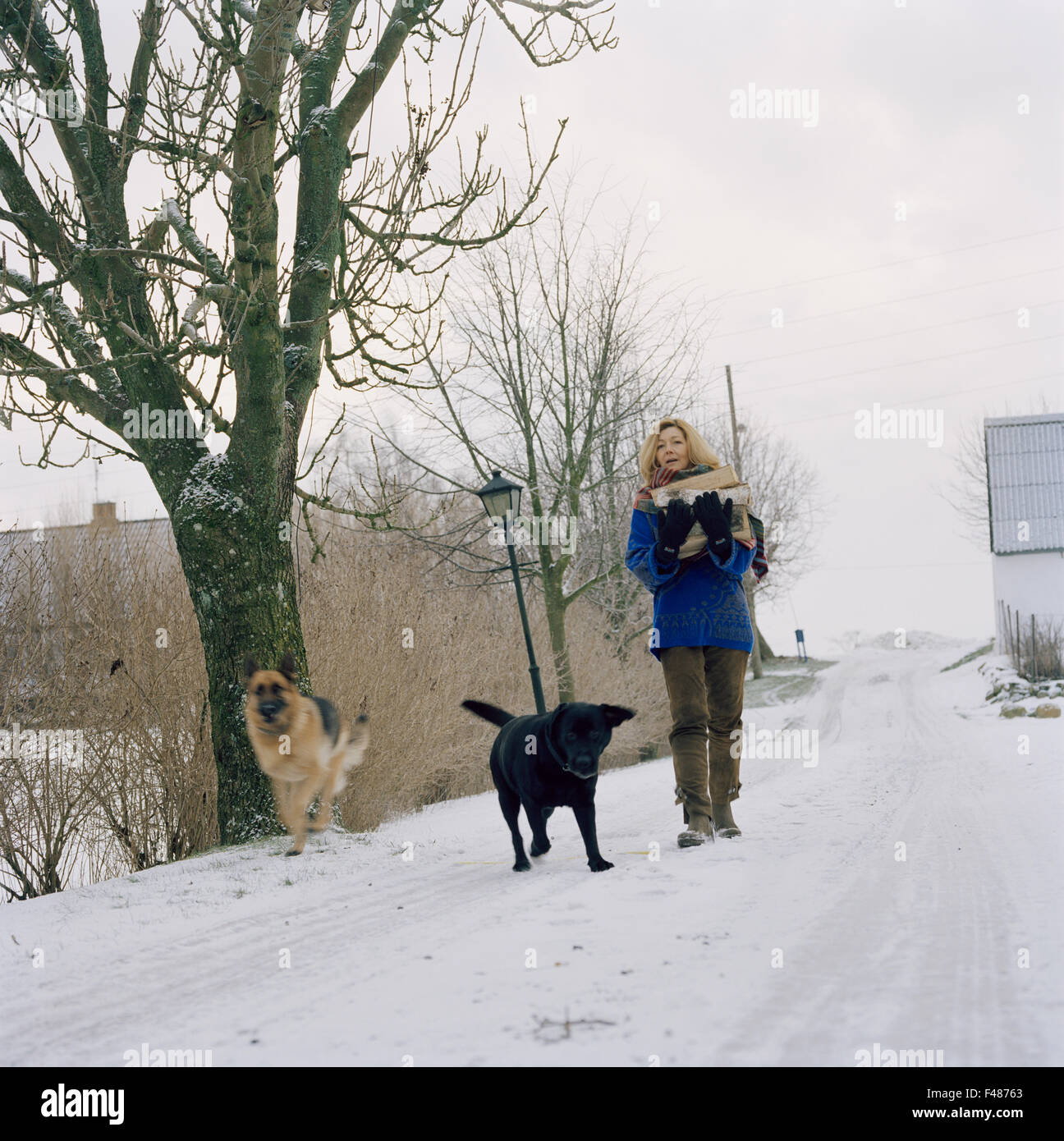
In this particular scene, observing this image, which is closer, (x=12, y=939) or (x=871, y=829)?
(x=12, y=939)

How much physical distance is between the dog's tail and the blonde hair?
1.51 m

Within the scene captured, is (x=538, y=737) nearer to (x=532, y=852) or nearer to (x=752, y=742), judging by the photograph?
(x=532, y=852)

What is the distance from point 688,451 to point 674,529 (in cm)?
64

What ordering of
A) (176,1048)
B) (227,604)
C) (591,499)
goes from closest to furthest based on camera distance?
(176,1048) → (227,604) → (591,499)

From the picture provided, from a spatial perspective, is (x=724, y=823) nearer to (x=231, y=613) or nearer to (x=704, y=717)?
(x=704, y=717)

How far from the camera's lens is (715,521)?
4910 millimetres

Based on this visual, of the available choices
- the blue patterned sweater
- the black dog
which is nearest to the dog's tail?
the black dog

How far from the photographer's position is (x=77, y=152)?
6.37 metres

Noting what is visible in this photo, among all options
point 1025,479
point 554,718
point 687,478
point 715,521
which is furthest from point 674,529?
point 1025,479

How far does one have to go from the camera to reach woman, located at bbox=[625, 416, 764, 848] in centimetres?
491

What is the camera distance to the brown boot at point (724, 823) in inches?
200

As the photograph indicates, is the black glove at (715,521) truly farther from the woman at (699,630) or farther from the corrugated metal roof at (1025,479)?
the corrugated metal roof at (1025,479)
